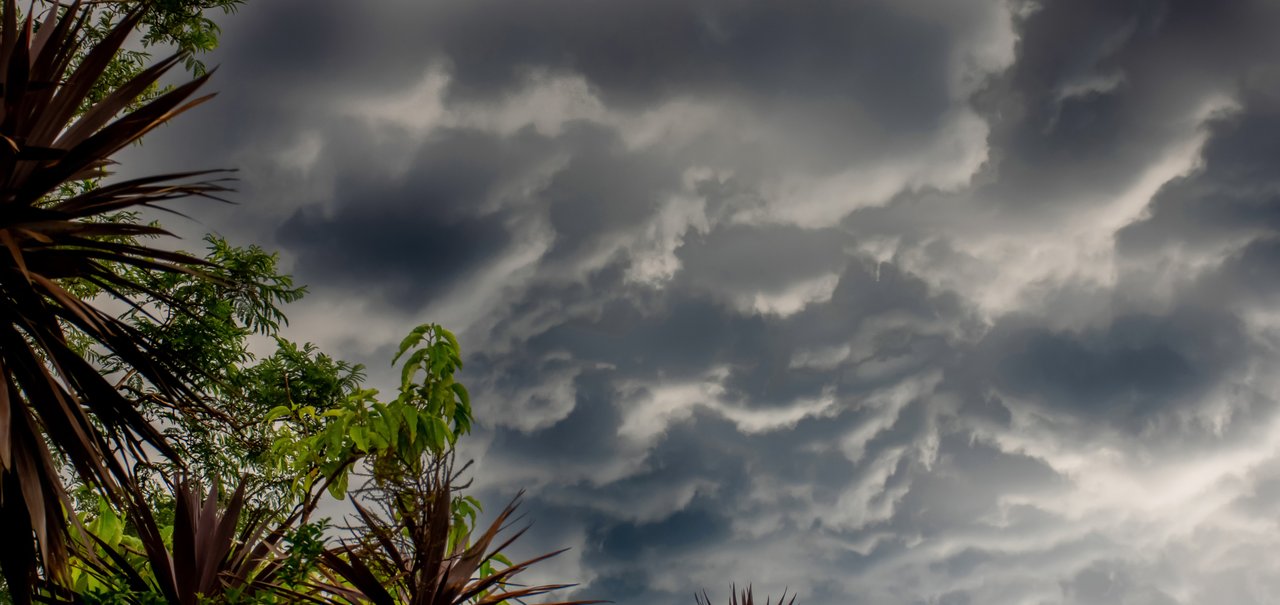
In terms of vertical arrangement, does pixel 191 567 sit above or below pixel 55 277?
below

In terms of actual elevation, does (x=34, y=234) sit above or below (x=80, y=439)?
above

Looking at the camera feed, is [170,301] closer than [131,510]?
Yes

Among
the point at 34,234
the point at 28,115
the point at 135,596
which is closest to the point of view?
the point at 34,234

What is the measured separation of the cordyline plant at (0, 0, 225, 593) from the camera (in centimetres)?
553

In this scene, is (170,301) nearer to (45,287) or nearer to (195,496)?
(45,287)

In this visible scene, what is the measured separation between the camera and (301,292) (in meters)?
15.3

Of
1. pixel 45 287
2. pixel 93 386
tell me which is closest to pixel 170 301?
pixel 45 287

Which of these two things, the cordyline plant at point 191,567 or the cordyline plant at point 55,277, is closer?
the cordyline plant at point 55,277

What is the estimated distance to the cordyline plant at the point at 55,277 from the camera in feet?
18.1

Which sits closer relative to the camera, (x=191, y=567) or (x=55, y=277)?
(x=55, y=277)

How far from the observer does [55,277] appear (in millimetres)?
5801

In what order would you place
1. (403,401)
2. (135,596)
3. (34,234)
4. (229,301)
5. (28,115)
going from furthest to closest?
(229,301), (403,401), (135,596), (28,115), (34,234)

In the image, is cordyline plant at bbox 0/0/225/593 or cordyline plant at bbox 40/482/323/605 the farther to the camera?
cordyline plant at bbox 40/482/323/605

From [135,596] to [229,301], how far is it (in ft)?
28.1
